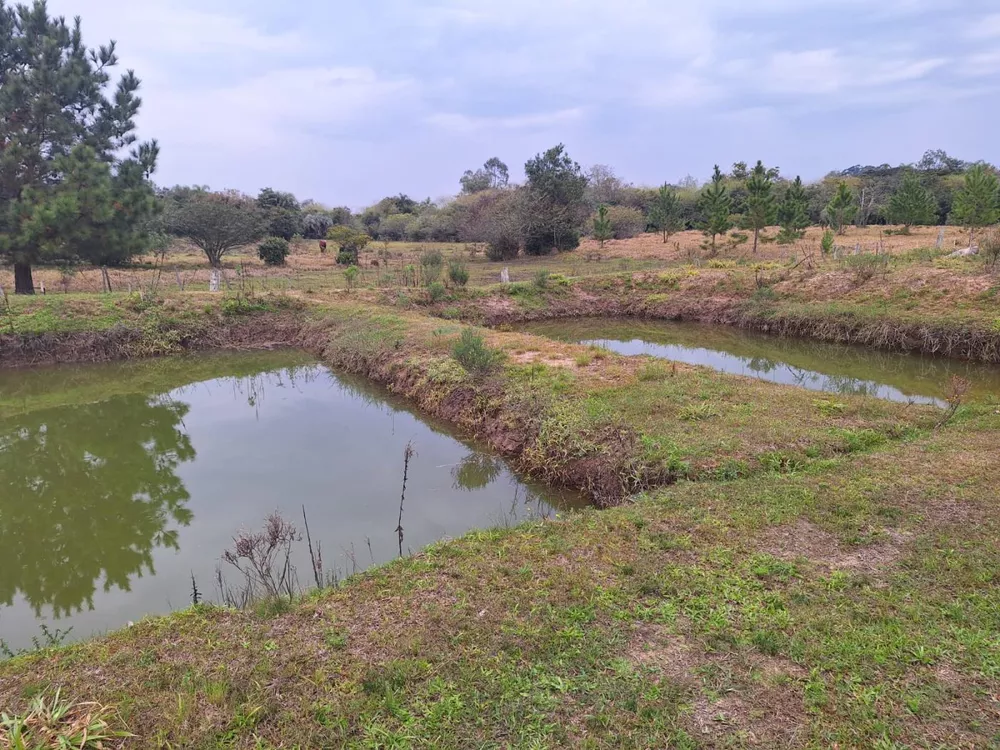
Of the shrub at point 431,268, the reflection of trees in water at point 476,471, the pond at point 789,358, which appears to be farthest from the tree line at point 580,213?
the reflection of trees in water at point 476,471

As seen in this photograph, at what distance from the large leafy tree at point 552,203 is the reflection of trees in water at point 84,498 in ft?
84.4

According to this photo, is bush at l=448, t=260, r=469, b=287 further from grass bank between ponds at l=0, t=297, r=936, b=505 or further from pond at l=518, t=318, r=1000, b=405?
grass bank between ponds at l=0, t=297, r=936, b=505

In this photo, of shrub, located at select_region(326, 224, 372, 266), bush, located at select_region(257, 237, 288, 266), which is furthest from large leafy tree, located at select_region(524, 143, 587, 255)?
bush, located at select_region(257, 237, 288, 266)

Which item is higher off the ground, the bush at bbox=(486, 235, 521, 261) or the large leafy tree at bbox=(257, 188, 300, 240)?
the large leafy tree at bbox=(257, 188, 300, 240)

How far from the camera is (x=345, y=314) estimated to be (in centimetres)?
1623

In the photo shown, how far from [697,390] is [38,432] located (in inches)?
405

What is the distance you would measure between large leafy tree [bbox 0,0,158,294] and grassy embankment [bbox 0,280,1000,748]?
15.3 metres

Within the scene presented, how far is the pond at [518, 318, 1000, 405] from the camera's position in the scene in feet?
35.9

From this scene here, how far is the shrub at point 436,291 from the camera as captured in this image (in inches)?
738

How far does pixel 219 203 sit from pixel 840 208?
32.9 meters

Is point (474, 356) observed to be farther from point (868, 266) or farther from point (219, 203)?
point (219, 203)

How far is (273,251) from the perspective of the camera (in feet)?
87.0

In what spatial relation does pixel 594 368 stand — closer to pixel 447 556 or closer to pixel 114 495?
pixel 447 556

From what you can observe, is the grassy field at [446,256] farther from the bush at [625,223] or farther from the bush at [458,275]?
the bush at [625,223]
